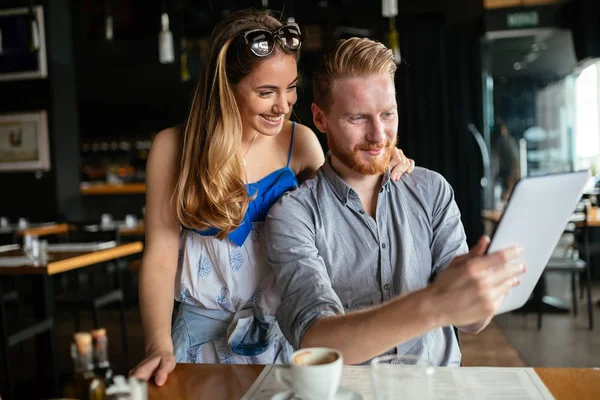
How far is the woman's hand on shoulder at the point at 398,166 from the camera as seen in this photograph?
162 centimetres

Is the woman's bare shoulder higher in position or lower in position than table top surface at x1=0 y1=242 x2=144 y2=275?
higher

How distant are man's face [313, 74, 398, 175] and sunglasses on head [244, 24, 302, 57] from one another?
0.62 feet

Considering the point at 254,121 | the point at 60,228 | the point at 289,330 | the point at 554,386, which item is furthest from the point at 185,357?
the point at 60,228

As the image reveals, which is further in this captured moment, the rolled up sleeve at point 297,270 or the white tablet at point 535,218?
the rolled up sleeve at point 297,270

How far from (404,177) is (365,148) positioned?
20cm

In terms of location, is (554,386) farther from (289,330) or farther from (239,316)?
(239,316)

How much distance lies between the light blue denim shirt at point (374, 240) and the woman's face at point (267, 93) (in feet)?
0.71

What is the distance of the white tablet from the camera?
95cm

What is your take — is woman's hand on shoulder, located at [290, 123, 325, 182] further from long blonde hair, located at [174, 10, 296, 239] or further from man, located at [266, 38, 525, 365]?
long blonde hair, located at [174, 10, 296, 239]

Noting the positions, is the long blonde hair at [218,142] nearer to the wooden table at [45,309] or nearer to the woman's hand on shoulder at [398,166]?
the woman's hand on shoulder at [398,166]

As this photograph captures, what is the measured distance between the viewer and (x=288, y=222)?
149 cm

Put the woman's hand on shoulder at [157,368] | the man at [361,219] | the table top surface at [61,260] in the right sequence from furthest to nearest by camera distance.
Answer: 1. the table top surface at [61,260]
2. the man at [361,219]
3. the woman's hand on shoulder at [157,368]

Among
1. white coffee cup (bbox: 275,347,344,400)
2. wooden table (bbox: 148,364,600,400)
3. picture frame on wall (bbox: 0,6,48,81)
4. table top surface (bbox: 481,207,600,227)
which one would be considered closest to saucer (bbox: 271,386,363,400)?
white coffee cup (bbox: 275,347,344,400)

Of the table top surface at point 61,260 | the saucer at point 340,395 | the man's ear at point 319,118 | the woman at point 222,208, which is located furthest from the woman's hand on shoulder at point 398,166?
the table top surface at point 61,260
